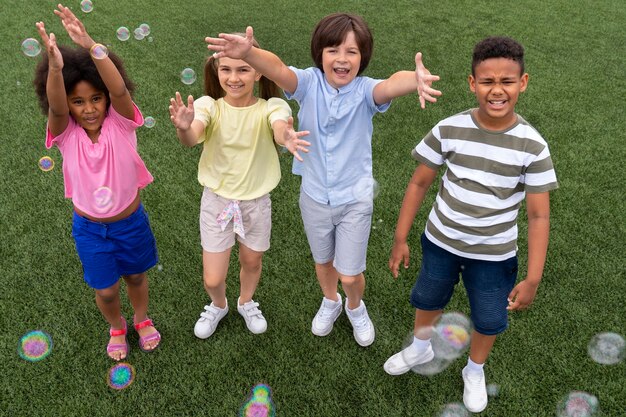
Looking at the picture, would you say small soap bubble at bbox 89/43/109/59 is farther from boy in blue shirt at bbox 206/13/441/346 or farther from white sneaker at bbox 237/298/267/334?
white sneaker at bbox 237/298/267/334

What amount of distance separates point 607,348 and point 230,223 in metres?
2.28

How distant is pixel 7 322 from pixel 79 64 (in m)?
1.78

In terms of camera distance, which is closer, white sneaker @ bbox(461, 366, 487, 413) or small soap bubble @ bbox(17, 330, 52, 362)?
white sneaker @ bbox(461, 366, 487, 413)

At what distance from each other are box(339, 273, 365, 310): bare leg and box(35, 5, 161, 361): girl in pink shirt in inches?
40.0

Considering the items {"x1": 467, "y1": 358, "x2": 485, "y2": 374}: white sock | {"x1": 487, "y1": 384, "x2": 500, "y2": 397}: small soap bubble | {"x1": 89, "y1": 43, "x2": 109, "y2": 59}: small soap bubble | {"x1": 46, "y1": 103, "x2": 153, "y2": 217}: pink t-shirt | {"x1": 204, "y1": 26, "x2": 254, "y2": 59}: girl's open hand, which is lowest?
{"x1": 487, "y1": 384, "x2": 500, "y2": 397}: small soap bubble

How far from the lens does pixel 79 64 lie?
237 centimetres

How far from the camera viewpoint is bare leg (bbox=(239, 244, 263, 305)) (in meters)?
3.00

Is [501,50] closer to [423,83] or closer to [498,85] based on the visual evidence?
[498,85]

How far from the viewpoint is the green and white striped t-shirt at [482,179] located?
2217 mm

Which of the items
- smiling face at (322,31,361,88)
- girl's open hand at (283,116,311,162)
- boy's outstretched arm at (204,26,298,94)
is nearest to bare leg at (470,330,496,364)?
girl's open hand at (283,116,311,162)

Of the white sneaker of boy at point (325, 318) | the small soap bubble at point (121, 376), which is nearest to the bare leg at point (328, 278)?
the white sneaker of boy at point (325, 318)

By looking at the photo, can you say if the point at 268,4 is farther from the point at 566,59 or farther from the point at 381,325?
the point at 381,325

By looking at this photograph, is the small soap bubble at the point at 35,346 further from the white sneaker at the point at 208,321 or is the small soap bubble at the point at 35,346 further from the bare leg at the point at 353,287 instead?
the bare leg at the point at 353,287

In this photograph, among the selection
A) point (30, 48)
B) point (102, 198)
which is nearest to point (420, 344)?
point (102, 198)
